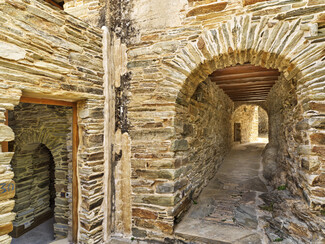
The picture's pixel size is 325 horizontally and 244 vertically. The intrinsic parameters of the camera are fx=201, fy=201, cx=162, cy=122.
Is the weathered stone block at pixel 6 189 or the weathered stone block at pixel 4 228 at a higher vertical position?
the weathered stone block at pixel 6 189

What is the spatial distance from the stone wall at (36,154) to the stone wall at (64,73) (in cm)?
134

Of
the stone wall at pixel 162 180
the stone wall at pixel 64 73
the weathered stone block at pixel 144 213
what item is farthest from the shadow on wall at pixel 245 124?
the stone wall at pixel 64 73

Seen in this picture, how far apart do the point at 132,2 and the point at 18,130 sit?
385cm

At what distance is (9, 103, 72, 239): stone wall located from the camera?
4.46 metres

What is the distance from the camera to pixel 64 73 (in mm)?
2416

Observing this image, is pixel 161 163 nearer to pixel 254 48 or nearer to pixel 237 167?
pixel 254 48

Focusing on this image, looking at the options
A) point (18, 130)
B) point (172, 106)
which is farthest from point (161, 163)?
point (18, 130)

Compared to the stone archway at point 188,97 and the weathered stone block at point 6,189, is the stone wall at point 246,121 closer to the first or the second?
the stone archway at point 188,97

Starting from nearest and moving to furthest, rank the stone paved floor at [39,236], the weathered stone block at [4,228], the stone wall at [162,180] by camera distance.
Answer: the weathered stone block at [4,228] < the stone wall at [162,180] < the stone paved floor at [39,236]

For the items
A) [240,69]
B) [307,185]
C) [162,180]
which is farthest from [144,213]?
[240,69]

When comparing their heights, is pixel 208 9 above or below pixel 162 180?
above

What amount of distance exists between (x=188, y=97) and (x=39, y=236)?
16.3 feet

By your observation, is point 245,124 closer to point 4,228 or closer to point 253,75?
point 253,75

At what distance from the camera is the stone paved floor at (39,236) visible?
4703 mm
